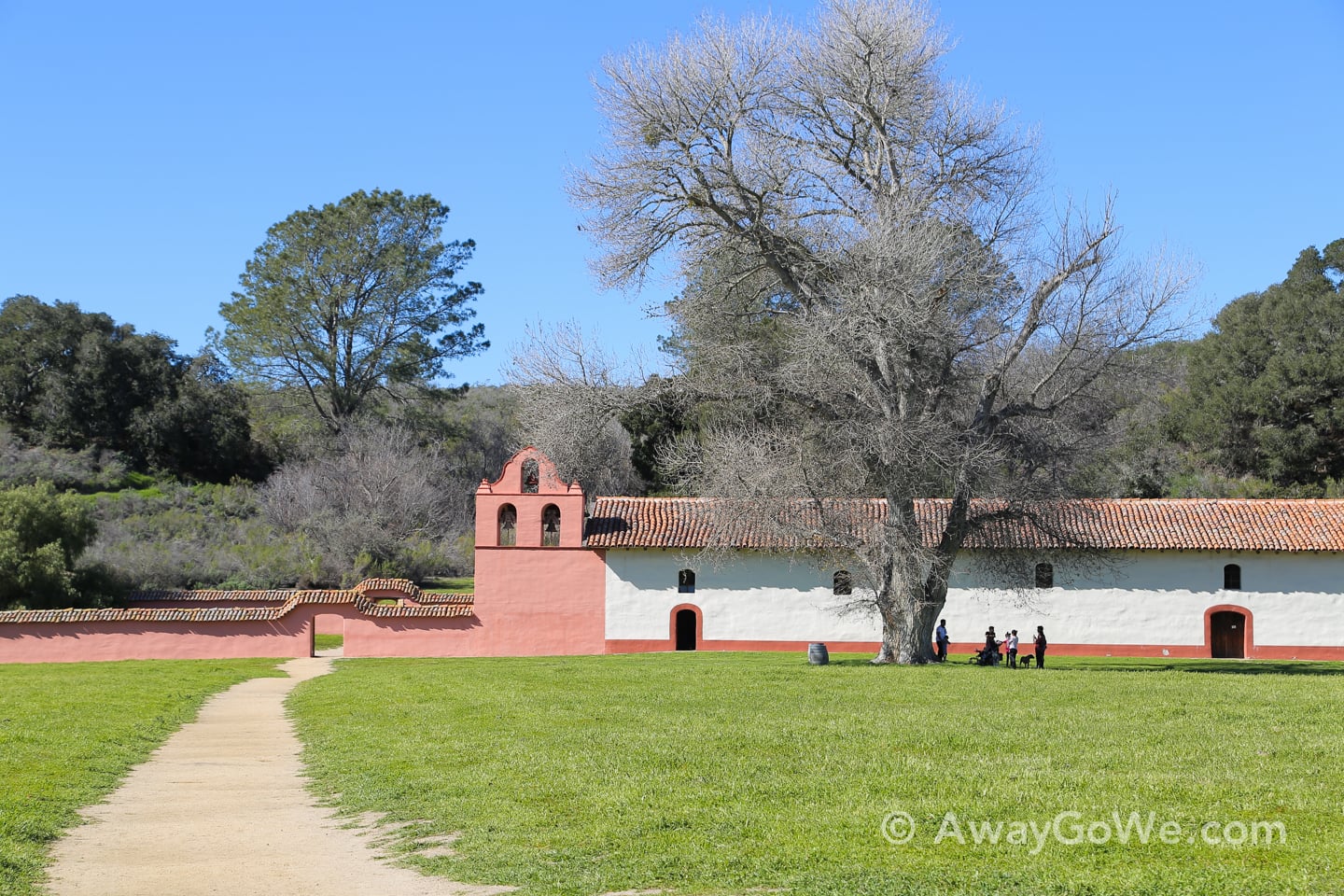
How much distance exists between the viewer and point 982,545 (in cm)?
3105

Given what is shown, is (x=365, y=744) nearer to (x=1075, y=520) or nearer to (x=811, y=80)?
(x=811, y=80)

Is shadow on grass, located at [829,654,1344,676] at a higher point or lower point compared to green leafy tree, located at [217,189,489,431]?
lower

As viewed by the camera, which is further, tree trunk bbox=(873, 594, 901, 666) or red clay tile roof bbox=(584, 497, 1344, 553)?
red clay tile roof bbox=(584, 497, 1344, 553)

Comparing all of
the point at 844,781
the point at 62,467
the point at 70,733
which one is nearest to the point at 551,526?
the point at 70,733

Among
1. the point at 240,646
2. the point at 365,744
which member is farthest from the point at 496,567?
the point at 365,744

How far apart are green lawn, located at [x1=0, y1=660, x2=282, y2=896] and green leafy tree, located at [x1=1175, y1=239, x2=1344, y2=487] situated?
36.3 metres

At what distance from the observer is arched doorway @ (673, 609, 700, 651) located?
123ft

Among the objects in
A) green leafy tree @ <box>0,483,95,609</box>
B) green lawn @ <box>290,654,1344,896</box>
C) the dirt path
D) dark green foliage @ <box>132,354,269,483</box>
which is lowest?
the dirt path

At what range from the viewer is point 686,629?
3759cm

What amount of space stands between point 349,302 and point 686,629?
84.6 feet

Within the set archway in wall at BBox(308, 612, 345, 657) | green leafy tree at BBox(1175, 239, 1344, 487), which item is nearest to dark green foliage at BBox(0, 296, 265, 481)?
archway in wall at BBox(308, 612, 345, 657)

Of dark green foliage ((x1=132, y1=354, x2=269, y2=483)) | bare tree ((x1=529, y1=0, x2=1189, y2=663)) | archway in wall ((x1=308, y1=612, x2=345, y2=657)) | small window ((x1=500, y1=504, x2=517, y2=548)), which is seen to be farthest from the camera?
dark green foliage ((x1=132, y1=354, x2=269, y2=483))

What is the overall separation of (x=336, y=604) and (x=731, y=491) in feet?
46.5

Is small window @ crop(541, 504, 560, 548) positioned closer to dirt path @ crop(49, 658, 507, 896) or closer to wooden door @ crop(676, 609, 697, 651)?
wooden door @ crop(676, 609, 697, 651)
